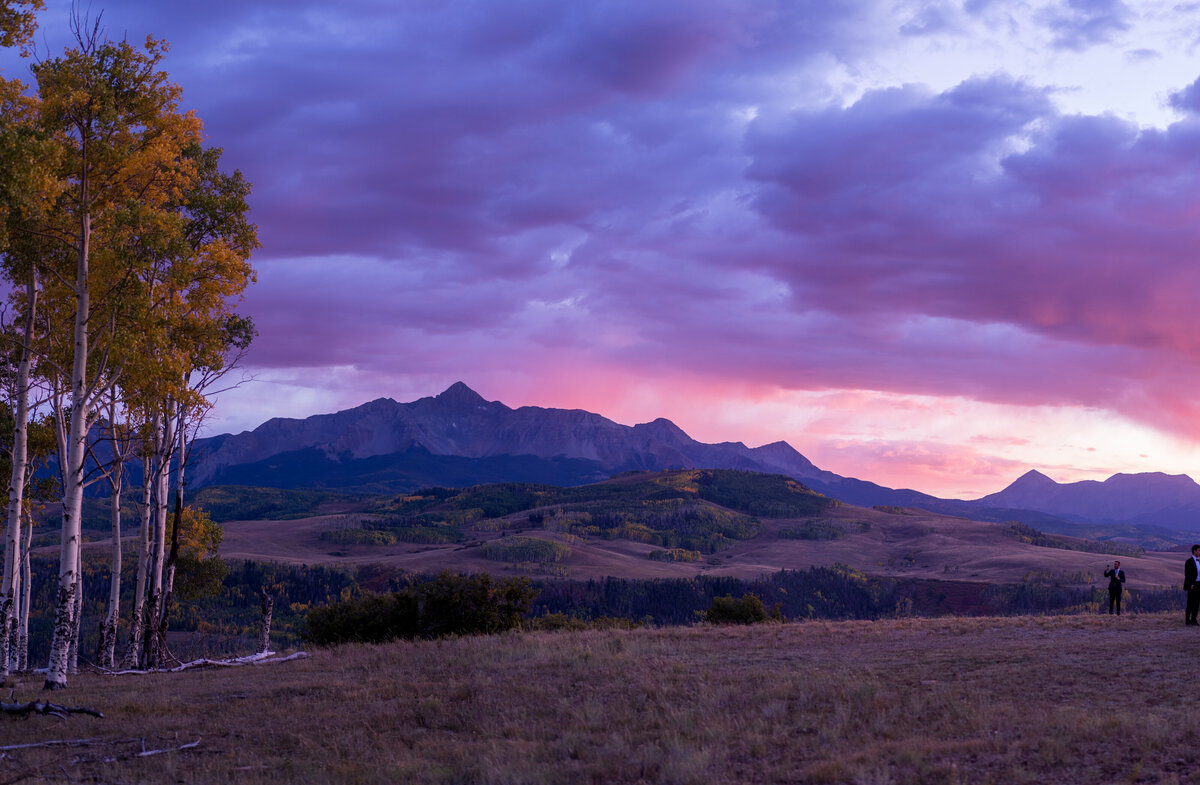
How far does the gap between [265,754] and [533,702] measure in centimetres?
605

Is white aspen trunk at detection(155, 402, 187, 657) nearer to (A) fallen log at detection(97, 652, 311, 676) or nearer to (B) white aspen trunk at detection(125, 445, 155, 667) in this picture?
(B) white aspen trunk at detection(125, 445, 155, 667)

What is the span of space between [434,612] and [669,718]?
81.6 ft

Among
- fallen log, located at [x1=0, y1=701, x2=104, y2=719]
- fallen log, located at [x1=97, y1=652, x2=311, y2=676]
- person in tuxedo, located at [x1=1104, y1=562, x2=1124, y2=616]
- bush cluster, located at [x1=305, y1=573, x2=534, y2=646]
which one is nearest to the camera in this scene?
fallen log, located at [x1=0, y1=701, x2=104, y2=719]

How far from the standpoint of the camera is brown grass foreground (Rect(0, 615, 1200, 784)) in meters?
12.8

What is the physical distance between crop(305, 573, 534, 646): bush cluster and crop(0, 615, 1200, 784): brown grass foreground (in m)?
12.2

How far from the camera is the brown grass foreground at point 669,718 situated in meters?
12.8

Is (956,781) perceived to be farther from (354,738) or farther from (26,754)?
(26,754)

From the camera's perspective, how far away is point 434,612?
128 feet

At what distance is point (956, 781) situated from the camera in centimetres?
1143

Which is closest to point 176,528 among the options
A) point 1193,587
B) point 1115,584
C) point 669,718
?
point 669,718

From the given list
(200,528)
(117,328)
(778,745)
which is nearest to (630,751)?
(778,745)

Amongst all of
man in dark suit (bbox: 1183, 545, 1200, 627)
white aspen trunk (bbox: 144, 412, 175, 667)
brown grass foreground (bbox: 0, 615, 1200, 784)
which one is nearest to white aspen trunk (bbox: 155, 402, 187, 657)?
white aspen trunk (bbox: 144, 412, 175, 667)

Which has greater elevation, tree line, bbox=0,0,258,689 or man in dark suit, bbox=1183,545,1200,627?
tree line, bbox=0,0,258,689

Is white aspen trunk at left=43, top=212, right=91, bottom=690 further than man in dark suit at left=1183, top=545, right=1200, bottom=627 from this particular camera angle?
No
